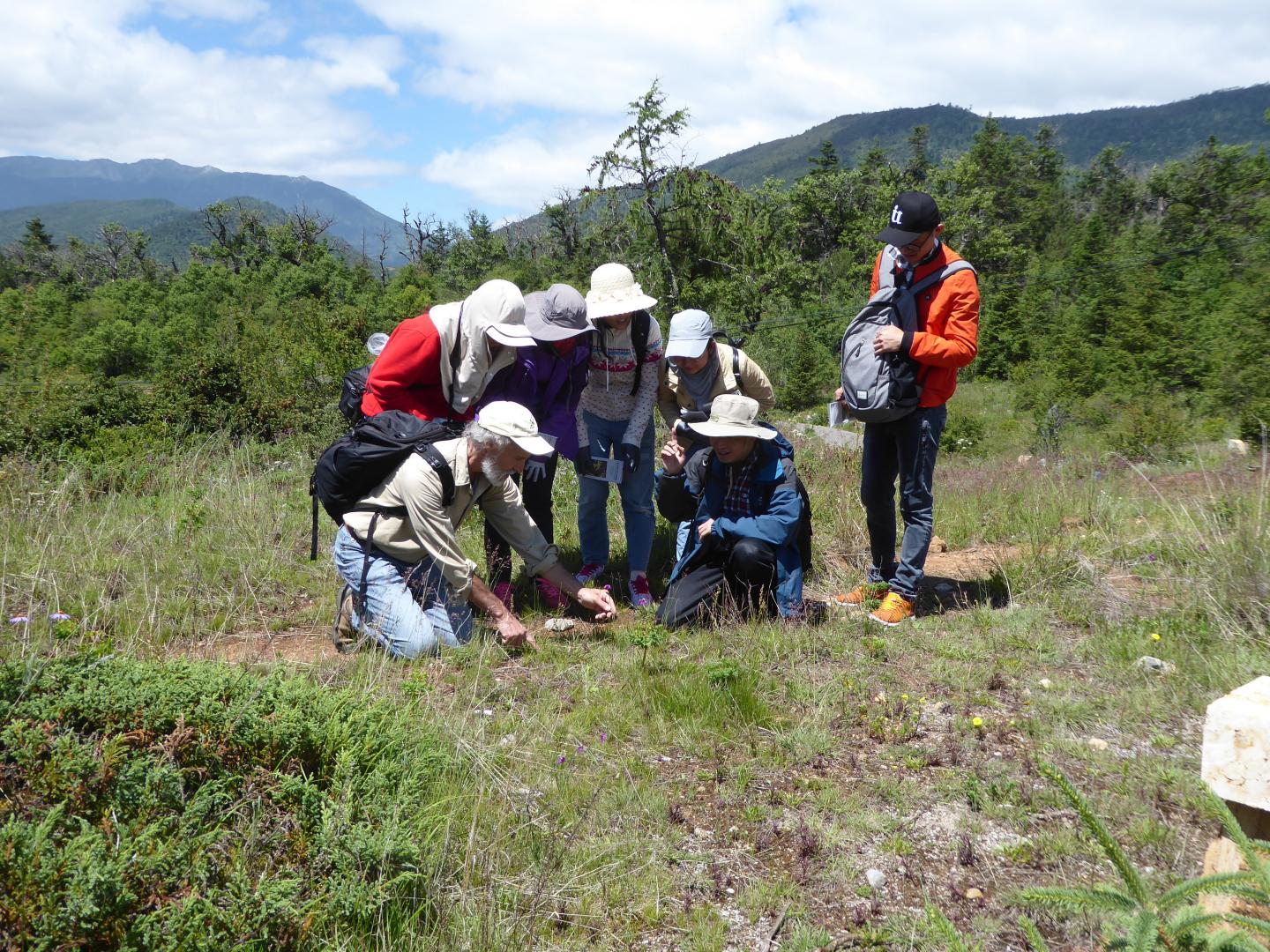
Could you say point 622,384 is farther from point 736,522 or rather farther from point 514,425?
point 514,425

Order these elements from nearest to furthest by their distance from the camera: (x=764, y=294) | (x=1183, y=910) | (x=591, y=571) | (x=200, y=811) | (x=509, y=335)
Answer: (x=1183, y=910) < (x=200, y=811) < (x=509, y=335) < (x=591, y=571) < (x=764, y=294)

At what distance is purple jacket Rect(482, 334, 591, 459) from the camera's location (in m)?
4.29

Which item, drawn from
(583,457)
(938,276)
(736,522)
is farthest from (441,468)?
(938,276)

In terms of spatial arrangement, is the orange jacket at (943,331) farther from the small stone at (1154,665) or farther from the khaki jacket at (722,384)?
the small stone at (1154,665)

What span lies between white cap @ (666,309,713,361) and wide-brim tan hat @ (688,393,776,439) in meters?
0.28

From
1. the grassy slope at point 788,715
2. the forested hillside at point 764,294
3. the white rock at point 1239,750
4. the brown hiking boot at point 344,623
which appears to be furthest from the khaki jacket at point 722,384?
the forested hillside at point 764,294

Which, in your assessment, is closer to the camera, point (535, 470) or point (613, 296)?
point (613, 296)

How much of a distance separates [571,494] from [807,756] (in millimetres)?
3853

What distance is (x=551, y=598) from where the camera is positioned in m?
4.65

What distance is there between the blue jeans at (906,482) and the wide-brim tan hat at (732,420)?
608 millimetres

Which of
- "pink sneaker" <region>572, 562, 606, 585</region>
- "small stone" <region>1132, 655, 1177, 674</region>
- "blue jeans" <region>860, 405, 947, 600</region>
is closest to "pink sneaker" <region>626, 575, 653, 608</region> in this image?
"pink sneaker" <region>572, 562, 606, 585</region>

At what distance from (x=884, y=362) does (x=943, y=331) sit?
12.3 inches

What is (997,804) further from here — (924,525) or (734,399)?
(734,399)

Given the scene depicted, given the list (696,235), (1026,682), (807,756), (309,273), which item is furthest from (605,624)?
(309,273)
